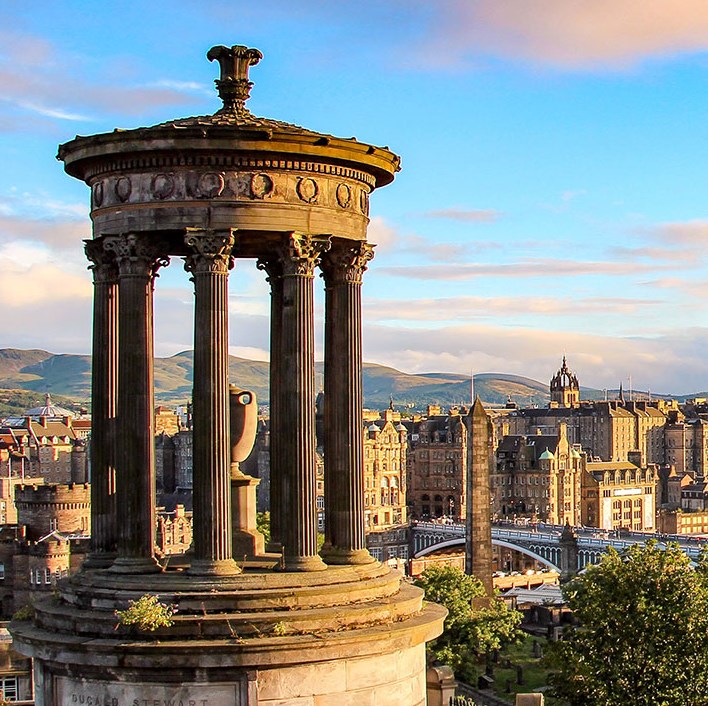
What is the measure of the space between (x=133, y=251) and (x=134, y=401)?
5.90 ft

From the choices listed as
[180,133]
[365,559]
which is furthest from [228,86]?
[365,559]

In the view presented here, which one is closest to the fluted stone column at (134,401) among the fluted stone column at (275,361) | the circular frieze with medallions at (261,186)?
the circular frieze with medallions at (261,186)

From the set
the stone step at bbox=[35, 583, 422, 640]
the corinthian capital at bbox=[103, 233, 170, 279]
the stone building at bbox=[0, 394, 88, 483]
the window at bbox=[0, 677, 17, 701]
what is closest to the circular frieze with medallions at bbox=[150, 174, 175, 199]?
the corinthian capital at bbox=[103, 233, 170, 279]

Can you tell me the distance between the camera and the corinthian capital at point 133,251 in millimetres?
18922

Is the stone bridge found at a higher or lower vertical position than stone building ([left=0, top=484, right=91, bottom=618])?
lower

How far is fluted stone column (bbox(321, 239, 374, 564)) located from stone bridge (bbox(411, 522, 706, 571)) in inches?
4355

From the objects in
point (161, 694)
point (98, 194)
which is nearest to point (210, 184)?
point (98, 194)

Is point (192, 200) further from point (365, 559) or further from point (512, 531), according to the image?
point (512, 531)

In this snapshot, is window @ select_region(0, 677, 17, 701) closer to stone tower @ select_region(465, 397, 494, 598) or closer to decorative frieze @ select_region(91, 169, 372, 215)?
stone tower @ select_region(465, 397, 494, 598)

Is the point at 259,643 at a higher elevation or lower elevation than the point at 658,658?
higher

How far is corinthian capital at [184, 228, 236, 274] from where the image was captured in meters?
18.5

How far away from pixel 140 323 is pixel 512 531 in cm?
14455

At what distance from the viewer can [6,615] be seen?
9938cm

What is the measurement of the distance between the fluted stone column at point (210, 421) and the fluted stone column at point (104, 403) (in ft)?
5.51
